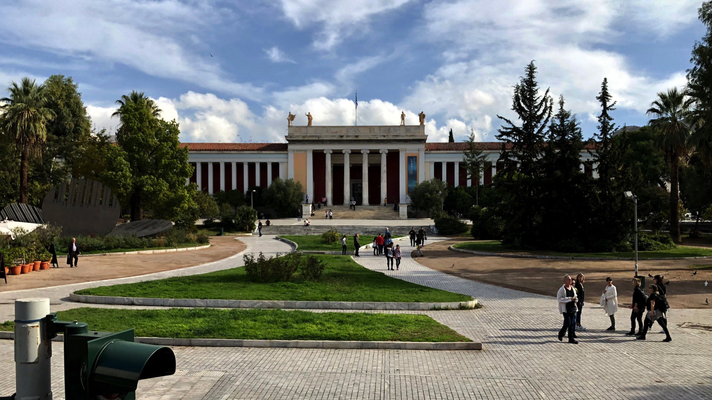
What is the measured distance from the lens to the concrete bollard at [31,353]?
2779 millimetres

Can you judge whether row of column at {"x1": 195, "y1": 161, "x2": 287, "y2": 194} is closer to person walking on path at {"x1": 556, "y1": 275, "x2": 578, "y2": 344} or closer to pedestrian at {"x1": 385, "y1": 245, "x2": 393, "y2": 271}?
pedestrian at {"x1": 385, "y1": 245, "x2": 393, "y2": 271}

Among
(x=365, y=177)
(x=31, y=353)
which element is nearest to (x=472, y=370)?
(x=31, y=353)

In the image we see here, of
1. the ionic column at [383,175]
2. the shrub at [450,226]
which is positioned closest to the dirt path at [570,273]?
the shrub at [450,226]

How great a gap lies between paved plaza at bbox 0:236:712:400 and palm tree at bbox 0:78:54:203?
26986 mm

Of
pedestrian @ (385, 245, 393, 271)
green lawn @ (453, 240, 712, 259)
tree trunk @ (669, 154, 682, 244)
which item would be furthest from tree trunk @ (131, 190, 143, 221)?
tree trunk @ (669, 154, 682, 244)

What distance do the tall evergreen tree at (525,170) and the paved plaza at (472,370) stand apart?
68.0 ft

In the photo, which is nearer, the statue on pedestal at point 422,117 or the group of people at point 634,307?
the group of people at point 634,307

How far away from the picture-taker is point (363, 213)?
5975 cm

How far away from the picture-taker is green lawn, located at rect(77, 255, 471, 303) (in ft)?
43.6

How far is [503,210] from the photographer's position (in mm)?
33656

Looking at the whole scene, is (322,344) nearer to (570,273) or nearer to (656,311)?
(656,311)

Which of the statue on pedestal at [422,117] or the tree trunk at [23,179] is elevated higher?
the statue on pedestal at [422,117]

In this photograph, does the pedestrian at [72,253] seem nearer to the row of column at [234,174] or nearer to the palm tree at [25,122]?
the palm tree at [25,122]

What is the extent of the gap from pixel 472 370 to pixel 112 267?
1823 centimetres
